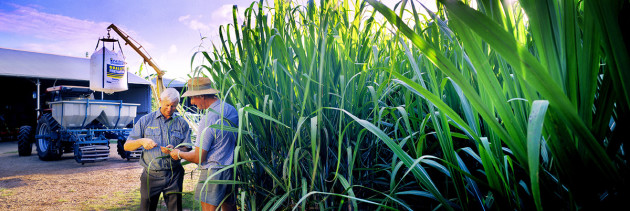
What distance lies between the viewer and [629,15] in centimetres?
46

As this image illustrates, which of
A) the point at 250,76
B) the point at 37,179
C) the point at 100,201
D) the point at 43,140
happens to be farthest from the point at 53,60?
the point at 250,76

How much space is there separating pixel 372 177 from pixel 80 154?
7.98 meters

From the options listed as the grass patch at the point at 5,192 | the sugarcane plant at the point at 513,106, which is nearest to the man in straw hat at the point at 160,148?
the sugarcane plant at the point at 513,106

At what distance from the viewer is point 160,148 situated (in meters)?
2.91

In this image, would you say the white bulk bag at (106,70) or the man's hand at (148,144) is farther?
the white bulk bag at (106,70)

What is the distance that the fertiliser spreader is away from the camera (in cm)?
734

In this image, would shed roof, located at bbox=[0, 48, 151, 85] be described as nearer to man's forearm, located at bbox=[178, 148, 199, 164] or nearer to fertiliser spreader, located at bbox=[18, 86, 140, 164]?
fertiliser spreader, located at bbox=[18, 86, 140, 164]

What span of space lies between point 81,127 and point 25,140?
8.02ft

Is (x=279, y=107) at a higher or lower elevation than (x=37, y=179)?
higher

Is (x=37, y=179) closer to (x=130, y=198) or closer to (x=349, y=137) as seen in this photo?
(x=130, y=198)

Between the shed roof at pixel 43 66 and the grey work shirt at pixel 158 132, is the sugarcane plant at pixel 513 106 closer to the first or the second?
the grey work shirt at pixel 158 132

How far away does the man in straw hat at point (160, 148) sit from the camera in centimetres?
286

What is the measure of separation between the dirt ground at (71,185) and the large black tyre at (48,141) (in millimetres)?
231

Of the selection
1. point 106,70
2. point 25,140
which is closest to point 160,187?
point 106,70
